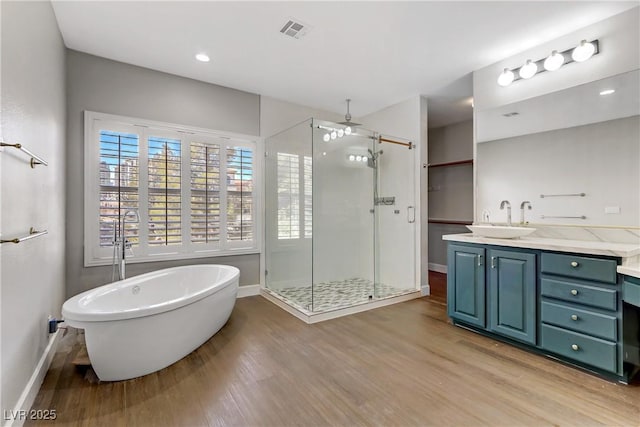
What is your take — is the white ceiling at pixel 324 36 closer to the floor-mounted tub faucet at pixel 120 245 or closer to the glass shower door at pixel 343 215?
the glass shower door at pixel 343 215

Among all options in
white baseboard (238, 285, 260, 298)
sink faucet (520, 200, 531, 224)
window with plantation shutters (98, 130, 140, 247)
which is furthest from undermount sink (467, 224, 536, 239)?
window with plantation shutters (98, 130, 140, 247)

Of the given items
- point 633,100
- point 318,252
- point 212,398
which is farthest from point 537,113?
point 212,398

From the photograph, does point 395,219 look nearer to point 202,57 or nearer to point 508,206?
point 508,206

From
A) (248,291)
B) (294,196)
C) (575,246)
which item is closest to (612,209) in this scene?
(575,246)

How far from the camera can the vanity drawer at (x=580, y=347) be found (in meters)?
2.00

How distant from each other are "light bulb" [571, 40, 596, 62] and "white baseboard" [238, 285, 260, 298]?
4.17m

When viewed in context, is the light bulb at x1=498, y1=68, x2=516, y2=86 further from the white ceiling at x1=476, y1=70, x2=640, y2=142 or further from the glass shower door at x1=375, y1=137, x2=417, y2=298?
the glass shower door at x1=375, y1=137, x2=417, y2=298

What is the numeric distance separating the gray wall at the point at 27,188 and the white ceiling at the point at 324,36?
1.60 ft

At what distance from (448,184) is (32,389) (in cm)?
586

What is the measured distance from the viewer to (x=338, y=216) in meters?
4.11

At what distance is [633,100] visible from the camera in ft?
7.77

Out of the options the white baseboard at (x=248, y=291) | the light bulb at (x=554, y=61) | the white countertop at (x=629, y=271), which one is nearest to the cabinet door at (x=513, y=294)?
the white countertop at (x=629, y=271)

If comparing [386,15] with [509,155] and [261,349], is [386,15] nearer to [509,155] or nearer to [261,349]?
[509,155]

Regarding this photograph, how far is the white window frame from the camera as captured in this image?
3.05 m
